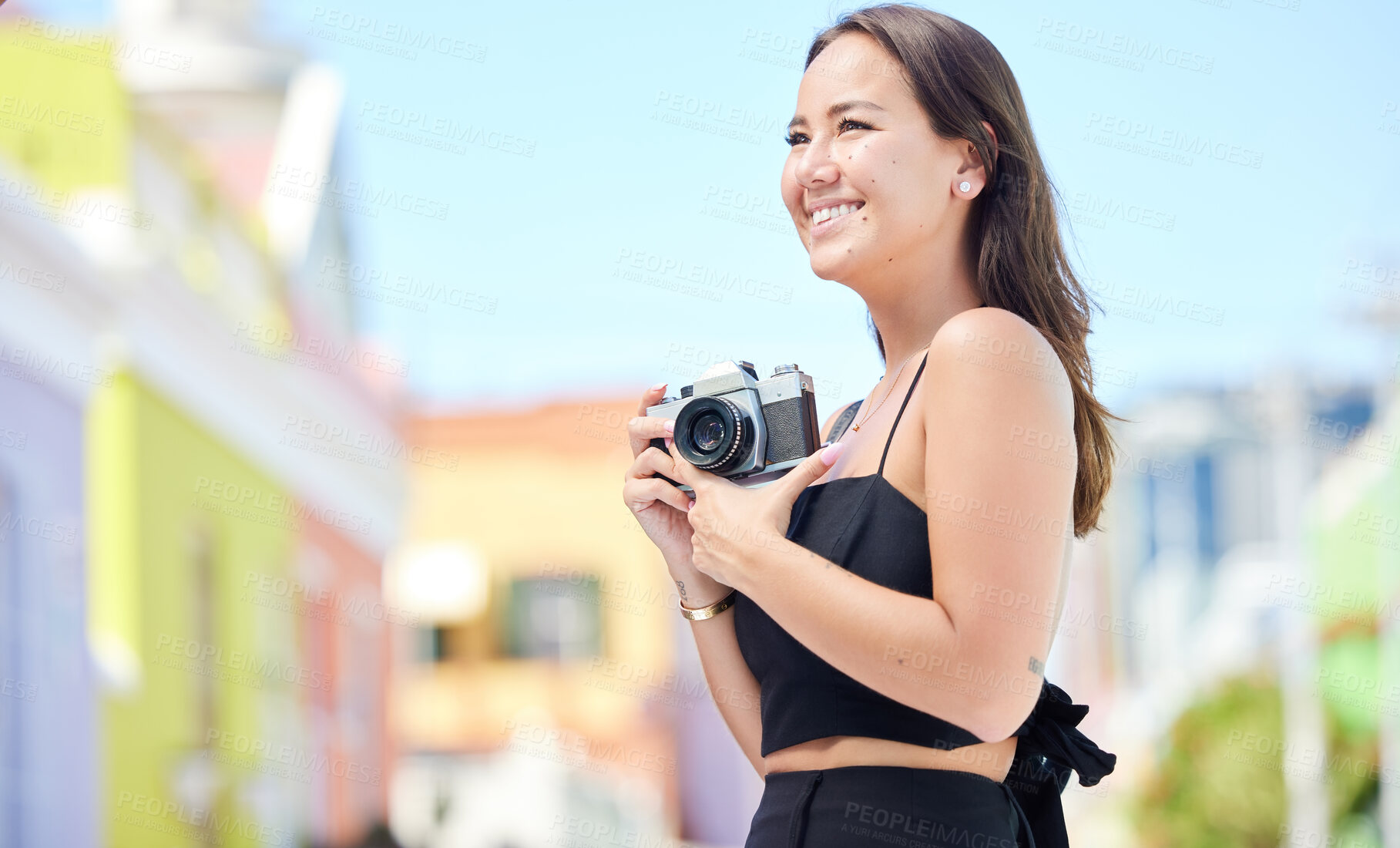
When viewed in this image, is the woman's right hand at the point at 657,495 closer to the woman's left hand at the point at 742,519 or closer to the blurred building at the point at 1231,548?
the woman's left hand at the point at 742,519

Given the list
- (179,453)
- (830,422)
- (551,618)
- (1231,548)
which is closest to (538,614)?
(551,618)

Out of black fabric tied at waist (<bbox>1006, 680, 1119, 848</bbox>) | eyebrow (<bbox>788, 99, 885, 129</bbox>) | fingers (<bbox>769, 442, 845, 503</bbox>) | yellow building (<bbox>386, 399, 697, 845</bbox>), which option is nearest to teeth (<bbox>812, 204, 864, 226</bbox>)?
eyebrow (<bbox>788, 99, 885, 129</bbox>)

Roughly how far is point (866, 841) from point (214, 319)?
1009cm

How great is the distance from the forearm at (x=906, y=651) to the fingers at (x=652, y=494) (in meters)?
0.31

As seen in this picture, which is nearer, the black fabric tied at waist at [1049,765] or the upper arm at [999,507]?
the upper arm at [999,507]

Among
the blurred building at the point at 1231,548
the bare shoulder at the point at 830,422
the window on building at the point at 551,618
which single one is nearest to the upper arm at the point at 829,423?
the bare shoulder at the point at 830,422

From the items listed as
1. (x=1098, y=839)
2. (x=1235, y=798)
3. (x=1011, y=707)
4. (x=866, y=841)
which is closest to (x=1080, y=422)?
(x=1011, y=707)

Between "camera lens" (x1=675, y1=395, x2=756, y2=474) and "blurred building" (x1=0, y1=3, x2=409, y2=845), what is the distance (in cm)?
674

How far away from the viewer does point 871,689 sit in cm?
179

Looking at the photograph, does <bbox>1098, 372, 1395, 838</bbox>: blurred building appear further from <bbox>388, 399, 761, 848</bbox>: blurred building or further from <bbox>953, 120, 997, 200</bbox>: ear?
<bbox>388, 399, 761, 848</bbox>: blurred building

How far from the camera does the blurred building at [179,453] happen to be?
27.2 feet

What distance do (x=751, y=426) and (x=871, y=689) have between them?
387 millimetres

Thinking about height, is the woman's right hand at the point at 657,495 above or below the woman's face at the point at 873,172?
below

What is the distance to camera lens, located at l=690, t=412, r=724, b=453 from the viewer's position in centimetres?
197
